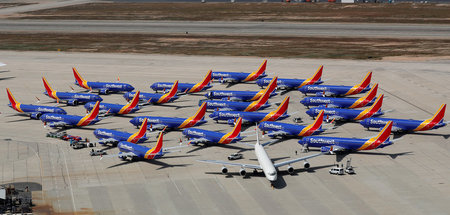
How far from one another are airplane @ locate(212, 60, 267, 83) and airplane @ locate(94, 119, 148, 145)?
5888cm

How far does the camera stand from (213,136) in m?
100

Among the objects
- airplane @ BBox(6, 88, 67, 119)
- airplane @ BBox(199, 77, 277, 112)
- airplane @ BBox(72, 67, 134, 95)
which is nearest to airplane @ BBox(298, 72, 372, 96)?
airplane @ BBox(199, 77, 277, 112)

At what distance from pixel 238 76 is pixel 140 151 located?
226 ft

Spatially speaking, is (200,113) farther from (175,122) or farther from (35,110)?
(35,110)

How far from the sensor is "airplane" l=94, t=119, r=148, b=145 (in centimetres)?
9969

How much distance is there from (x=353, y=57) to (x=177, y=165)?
112106 millimetres

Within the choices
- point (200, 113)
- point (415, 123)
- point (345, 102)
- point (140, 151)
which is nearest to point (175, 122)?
point (200, 113)

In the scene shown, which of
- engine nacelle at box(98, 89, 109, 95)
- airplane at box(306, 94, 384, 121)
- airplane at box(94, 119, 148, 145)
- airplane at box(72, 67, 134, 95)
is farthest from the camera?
engine nacelle at box(98, 89, 109, 95)

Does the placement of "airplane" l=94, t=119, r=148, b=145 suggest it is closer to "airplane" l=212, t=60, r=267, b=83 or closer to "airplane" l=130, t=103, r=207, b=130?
"airplane" l=130, t=103, r=207, b=130

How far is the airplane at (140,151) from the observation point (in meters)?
90.9

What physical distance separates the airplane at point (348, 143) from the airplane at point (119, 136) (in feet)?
91.3

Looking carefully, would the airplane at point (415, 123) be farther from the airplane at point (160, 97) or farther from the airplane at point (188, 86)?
the airplane at point (188, 86)

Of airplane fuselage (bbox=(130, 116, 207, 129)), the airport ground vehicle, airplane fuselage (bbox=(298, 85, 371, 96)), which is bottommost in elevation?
airplane fuselage (bbox=(298, 85, 371, 96))

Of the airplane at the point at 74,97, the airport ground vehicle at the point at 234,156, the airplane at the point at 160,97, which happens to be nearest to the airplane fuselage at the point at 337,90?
the airplane at the point at 160,97
